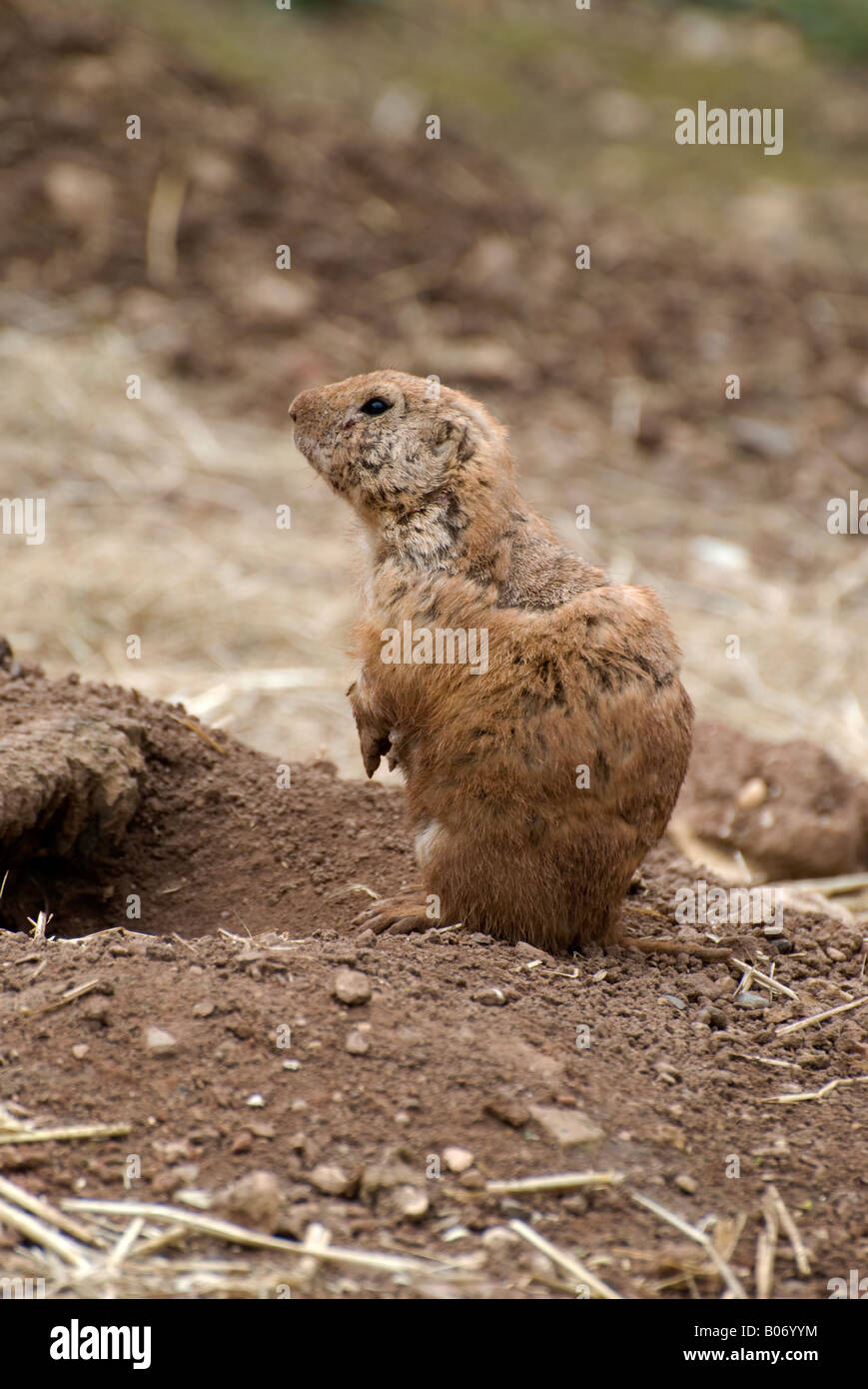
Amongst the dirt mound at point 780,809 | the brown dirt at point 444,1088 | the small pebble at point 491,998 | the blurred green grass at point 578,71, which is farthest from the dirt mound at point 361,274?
the small pebble at point 491,998

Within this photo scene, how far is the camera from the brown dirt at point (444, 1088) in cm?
299

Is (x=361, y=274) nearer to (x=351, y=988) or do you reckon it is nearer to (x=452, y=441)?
(x=452, y=441)

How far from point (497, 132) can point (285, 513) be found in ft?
23.7

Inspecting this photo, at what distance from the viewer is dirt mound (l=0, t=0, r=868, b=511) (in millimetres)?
11039

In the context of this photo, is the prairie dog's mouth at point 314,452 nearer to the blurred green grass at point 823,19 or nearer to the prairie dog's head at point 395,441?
the prairie dog's head at point 395,441

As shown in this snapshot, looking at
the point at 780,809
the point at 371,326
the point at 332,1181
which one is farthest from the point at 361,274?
the point at 332,1181

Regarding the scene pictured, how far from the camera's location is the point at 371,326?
11.3m

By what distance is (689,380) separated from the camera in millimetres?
11672

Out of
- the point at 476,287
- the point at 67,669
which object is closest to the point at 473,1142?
the point at 67,669

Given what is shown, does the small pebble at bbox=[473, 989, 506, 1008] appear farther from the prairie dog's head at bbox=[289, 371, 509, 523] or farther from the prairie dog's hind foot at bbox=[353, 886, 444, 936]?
the prairie dog's head at bbox=[289, 371, 509, 523]

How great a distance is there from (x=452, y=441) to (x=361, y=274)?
314 inches

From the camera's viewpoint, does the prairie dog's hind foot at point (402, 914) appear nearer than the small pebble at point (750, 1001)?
No

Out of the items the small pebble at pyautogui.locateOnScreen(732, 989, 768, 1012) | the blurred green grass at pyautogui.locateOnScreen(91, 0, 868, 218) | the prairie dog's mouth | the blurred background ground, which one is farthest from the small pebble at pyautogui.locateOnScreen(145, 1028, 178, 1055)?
the blurred green grass at pyautogui.locateOnScreen(91, 0, 868, 218)

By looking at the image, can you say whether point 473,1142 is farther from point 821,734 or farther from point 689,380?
point 689,380
